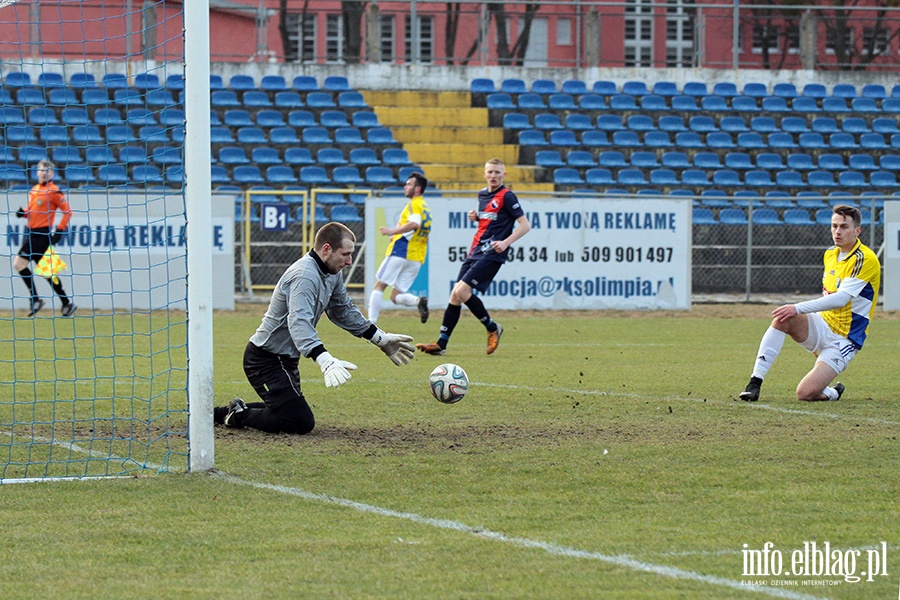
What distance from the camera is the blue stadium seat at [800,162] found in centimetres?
2794

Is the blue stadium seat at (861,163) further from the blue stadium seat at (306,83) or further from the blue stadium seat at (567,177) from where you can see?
the blue stadium seat at (306,83)

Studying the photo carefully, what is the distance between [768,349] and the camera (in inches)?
369

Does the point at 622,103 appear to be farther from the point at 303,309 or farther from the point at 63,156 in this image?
the point at 303,309

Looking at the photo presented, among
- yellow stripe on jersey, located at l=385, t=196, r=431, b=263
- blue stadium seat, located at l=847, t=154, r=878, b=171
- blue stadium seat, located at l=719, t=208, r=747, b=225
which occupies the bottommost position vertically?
yellow stripe on jersey, located at l=385, t=196, r=431, b=263

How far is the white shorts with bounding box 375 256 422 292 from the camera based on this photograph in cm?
1641

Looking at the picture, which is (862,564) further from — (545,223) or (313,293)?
(545,223)

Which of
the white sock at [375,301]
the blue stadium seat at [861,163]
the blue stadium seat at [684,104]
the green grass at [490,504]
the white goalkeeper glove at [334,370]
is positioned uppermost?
the blue stadium seat at [684,104]

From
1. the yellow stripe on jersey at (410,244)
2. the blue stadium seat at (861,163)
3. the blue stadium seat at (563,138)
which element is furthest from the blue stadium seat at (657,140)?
the yellow stripe on jersey at (410,244)

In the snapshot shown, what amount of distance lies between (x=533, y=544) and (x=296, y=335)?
2.78m

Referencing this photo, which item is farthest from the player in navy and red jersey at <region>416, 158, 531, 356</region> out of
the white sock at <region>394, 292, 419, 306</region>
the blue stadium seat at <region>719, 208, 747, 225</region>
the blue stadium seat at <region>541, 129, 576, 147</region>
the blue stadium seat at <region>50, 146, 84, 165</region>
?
the blue stadium seat at <region>541, 129, 576, 147</region>

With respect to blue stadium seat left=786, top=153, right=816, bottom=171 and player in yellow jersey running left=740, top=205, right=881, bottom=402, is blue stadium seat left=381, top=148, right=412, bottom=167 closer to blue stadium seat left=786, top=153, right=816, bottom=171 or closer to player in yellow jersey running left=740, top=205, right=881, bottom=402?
blue stadium seat left=786, top=153, right=816, bottom=171

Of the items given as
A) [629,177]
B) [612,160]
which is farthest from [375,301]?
[612,160]

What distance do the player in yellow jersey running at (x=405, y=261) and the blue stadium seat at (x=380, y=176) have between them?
935 centimetres

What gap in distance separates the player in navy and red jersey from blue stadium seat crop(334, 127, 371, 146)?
1375cm
